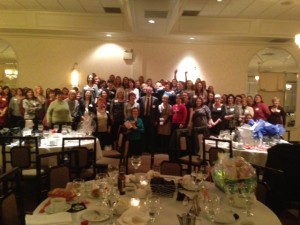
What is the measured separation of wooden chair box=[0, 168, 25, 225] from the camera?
5.96ft

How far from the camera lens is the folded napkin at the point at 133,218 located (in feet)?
6.44

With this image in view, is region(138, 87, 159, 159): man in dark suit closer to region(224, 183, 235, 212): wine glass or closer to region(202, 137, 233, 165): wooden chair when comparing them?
region(202, 137, 233, 165): wooden chair

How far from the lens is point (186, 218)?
172cm

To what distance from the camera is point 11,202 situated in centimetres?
191

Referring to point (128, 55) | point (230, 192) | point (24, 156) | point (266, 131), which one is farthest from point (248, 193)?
point (128, 55)

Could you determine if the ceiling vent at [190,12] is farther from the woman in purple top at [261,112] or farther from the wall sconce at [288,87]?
the wall sconce at [288,87]

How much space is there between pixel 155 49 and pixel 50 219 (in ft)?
26.0

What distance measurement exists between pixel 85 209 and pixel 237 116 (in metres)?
5.51

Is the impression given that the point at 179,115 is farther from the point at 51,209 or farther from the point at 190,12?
the point at 51,209

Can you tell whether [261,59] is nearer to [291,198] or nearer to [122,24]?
[122,24]

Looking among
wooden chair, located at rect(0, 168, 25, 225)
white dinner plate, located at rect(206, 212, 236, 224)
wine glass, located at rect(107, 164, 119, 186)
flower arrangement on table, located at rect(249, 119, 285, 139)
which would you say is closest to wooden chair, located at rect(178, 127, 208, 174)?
flower arrangement on table, located at rect(249, 119, 285, 139)

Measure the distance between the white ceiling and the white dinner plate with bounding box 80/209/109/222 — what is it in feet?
20.6

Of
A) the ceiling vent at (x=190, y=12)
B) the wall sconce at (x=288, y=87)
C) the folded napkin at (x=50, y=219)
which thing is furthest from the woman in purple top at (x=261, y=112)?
the folded napkin at (x=50, y=219)

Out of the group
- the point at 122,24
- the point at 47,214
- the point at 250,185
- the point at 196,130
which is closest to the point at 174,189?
the point at 250,185
